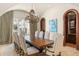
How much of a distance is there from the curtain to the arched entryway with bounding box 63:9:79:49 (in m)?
0.85

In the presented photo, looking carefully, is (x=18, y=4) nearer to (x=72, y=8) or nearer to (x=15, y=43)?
(x=15, y=43)

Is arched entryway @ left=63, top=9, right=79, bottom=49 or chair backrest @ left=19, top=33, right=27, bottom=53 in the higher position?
arched entryway @ left=63, top=9, right=79, bottom=49

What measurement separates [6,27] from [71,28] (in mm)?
1009

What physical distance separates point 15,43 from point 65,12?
0.91m

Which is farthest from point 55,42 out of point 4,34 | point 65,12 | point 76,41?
point 4,34

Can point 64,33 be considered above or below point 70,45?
above

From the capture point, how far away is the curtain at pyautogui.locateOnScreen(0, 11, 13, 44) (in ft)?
6.10

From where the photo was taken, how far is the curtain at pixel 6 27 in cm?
186

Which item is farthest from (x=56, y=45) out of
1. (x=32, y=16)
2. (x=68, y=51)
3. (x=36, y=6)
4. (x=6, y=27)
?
(x=6, y=27)

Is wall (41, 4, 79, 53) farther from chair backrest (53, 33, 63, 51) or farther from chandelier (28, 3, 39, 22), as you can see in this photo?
chandelier (28, 3, 39, 22)

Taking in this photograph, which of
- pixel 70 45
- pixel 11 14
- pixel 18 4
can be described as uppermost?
pixel 18 4

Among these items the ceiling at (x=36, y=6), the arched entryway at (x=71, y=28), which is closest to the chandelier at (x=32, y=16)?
the ceiling at (x=36, y=6)

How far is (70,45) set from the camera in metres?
1.87

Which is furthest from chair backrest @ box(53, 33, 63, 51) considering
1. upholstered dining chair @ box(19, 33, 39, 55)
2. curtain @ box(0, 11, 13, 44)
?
curtain @ box(0, 11, 13, 44)
